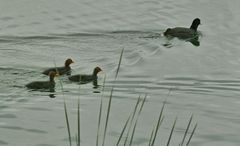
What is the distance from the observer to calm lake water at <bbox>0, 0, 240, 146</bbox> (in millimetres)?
12203

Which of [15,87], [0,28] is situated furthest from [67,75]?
[0,28]

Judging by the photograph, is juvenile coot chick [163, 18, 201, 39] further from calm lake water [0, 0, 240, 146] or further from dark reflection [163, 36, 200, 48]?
calm lake water [0, 0, 240, 146]

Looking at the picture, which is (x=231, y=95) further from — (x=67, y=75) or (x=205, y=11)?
(x=205, y=11)

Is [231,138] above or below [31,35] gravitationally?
below

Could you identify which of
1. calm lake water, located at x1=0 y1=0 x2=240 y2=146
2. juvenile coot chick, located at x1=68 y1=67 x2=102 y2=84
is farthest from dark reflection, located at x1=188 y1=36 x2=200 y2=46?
juvenile coot chick, located at x1=68 y1=67 x2=102 y2=84

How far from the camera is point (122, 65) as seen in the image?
16.1 m

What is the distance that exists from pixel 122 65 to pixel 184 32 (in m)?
3.57

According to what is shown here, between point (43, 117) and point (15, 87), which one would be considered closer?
point (43, 117)

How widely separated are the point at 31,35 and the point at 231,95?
5.70 m

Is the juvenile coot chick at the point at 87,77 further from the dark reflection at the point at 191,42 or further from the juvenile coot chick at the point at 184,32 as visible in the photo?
the juvenile coot chick at the point at 184,32

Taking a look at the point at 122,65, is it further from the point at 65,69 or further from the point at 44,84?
the point at 44,84

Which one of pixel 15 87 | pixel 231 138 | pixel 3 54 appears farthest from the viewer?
pixel 3 54

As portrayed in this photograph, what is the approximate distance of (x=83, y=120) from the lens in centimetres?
1254

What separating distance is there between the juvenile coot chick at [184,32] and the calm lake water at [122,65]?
0.23 metres
